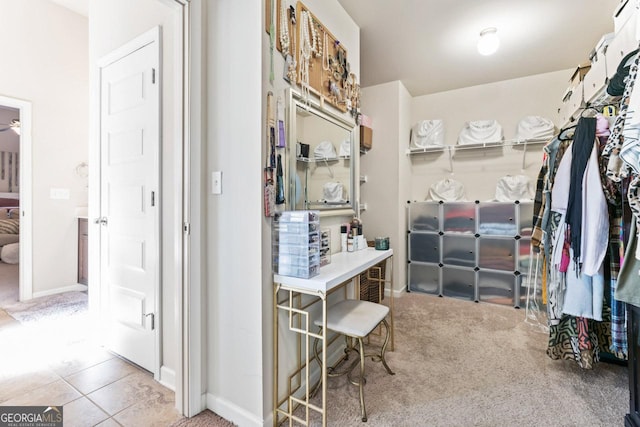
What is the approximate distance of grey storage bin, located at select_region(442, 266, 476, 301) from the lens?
3373mm

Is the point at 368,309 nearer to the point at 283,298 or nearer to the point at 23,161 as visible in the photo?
the point at 283,298

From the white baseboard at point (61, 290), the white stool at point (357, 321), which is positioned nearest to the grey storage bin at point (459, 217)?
the white stool at point (357, 321)

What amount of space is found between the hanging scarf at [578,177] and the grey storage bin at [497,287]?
5.76 feet

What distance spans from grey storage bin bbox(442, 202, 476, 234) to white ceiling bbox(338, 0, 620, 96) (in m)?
1.51

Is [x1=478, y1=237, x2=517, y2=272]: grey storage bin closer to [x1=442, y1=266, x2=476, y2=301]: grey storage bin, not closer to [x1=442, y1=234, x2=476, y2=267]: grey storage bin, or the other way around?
[x1=442, y1=234, x2=476, y2=267]: grey storage bin

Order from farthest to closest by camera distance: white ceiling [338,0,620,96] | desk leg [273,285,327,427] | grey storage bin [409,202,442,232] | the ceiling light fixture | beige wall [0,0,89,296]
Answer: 1. grey storage bin [409,202,442,232]
2. beige wall [0,0,89,296]
3. the ceiling light fixture
4. white ceiling [338,0,620,96]
5. desk leg [273,285,327,427]

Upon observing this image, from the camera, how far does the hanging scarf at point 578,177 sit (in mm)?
1564

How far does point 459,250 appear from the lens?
343cm

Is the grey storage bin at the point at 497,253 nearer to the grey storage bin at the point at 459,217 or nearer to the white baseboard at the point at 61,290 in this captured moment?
the grey storage bin at the point at 459,217

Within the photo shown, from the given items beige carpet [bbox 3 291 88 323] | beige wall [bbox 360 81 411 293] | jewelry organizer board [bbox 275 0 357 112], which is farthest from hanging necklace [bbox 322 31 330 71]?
beige carpet [bbox 3 291 88 323]

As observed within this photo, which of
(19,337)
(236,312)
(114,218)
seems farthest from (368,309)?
(19,337)

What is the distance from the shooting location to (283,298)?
1543 millimetres

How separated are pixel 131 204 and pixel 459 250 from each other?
130 inches

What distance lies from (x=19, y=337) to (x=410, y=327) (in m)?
3.21
